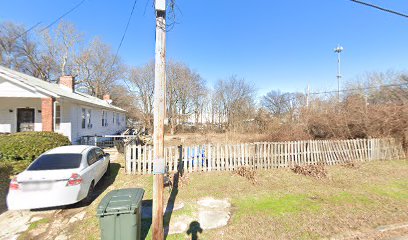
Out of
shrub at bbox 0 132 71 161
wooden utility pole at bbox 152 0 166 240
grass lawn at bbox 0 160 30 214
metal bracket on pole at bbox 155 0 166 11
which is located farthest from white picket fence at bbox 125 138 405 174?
metal bracket on pole at bbox 155 0 166 11

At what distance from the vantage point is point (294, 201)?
5211mm

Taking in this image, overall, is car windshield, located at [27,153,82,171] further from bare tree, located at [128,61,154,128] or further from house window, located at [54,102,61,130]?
bare tree, located at [128,61,154,128]

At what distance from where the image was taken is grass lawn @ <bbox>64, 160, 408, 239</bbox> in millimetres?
3891

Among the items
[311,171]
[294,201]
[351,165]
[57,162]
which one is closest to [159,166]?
[57,162]

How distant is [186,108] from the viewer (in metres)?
34.6

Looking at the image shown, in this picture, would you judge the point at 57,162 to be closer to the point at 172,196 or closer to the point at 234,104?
the point at 172,196

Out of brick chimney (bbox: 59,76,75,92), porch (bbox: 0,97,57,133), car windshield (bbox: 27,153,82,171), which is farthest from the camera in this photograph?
brick chimney (bbox: 59,76,75,92)

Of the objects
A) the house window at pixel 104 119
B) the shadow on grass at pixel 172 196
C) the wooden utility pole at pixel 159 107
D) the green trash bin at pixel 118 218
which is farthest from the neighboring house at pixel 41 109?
the green trash bin at pixel 118 218

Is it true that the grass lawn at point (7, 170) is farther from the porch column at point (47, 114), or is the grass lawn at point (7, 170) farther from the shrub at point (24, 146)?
the porch column at point (47, 114)

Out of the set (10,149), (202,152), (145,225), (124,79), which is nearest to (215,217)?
(145,225)

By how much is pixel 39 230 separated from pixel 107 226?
2247 millimetres

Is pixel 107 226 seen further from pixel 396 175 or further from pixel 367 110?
pixel 367 110

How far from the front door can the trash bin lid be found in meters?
13.3

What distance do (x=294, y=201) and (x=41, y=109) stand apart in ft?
48.4
